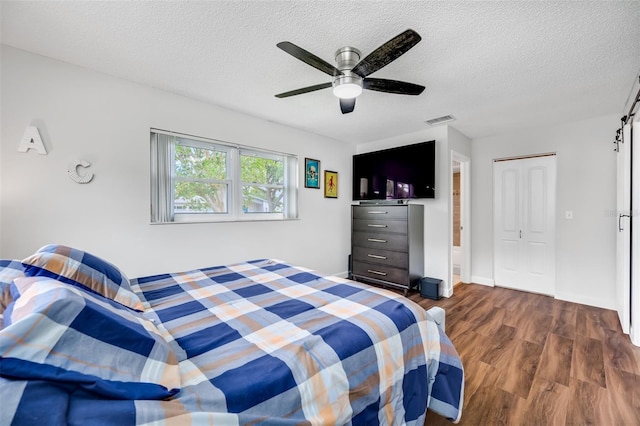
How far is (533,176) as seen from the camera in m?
3.78

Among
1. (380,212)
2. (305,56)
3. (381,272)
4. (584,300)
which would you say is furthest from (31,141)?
(584,300)

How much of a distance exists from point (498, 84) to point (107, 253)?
153 inches

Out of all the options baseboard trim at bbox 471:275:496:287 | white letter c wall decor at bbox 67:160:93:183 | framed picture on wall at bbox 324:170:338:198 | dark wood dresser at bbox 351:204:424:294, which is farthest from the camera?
framed picture on wall at bbox 324:170:338:198

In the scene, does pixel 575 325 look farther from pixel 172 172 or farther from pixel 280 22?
pixel 172 172

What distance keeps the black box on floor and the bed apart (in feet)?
7.23

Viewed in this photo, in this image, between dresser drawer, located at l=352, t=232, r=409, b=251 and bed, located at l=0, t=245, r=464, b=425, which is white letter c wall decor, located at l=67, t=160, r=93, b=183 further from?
dresser drawer, located at l=352, t=232, r=409, b=251

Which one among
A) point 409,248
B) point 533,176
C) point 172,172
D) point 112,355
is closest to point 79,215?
point 172,172

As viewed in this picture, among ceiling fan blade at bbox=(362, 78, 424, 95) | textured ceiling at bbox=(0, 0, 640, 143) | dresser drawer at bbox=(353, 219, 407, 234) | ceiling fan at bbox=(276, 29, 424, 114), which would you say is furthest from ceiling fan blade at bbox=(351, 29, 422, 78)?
dresser drawer at bbox=(353, 219, 407, 234)

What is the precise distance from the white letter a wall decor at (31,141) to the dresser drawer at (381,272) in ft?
12.3

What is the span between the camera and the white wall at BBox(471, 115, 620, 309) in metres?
3.18

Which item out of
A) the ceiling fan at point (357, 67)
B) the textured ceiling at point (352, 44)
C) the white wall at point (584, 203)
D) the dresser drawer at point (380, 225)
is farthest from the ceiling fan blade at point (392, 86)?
the white wall at point (584, 203)

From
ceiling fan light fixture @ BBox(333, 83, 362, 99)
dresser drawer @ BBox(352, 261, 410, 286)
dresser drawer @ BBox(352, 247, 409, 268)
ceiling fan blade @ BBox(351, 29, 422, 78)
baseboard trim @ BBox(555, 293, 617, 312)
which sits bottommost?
baseboard trim @ BBox(555, 293, 617, 312)

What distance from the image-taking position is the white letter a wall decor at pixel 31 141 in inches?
79.9

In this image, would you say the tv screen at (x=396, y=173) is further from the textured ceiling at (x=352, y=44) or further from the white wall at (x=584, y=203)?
the white wall at (x=584, y=203)
